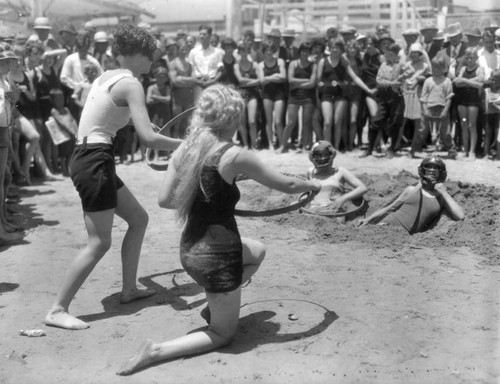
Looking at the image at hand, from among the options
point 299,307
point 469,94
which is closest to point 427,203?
point 299,307

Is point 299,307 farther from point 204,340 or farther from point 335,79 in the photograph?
point 335,79

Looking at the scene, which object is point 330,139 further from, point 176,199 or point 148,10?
point 176,199

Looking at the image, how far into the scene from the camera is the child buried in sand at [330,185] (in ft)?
25.5

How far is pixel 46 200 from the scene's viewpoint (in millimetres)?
9266

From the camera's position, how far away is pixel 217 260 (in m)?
4.23

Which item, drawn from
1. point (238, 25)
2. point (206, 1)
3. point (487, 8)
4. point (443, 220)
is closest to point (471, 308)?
point (443, 220)

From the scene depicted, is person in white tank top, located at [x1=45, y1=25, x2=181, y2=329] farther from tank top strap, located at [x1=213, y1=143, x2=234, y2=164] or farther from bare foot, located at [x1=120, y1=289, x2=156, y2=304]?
tank top strap, located at [x1=213, y1=143, x2=234, y2=164]

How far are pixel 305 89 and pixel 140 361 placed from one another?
799 cm

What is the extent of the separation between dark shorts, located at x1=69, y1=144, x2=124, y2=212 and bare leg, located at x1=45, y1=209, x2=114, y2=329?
0.07 meters

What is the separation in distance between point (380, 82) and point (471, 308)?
20.7 feet

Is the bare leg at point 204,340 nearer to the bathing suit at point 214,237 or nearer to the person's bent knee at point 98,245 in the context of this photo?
the bathing suit at point 214,237

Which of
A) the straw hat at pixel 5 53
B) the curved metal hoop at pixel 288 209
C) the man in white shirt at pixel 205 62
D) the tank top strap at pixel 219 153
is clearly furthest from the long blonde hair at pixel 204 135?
the man in white shirt at pixel 205 62

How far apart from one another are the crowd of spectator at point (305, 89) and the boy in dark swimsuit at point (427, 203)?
3558mm

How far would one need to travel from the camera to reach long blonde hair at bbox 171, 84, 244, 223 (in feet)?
13.7
